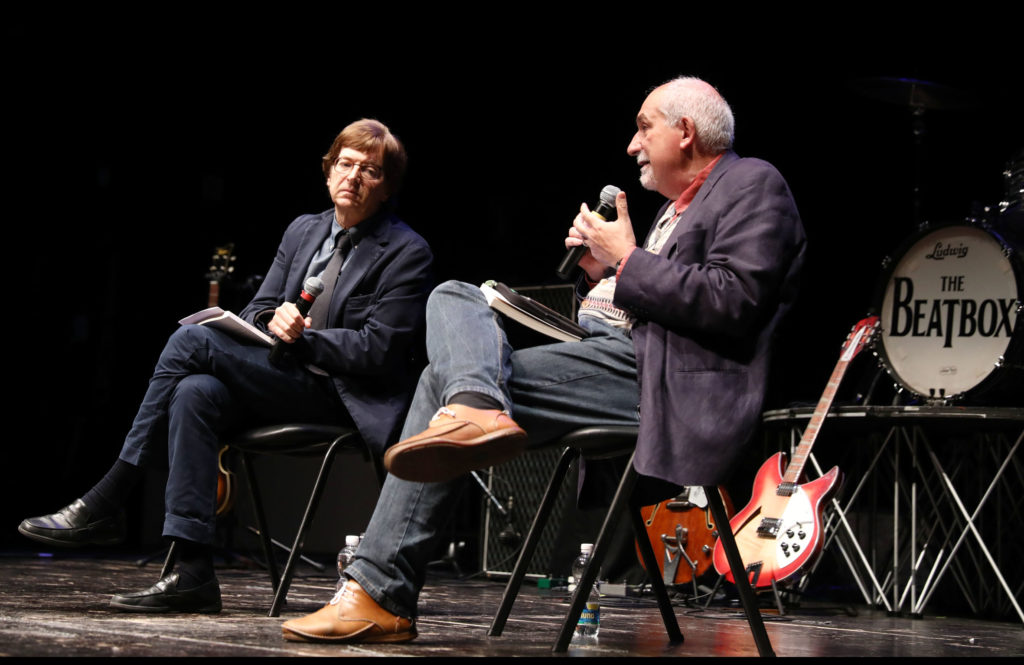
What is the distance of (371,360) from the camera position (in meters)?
2.71

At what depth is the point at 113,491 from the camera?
2494mm

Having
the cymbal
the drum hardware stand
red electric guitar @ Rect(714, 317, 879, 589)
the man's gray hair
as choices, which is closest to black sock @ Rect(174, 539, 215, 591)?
the man's gray hair

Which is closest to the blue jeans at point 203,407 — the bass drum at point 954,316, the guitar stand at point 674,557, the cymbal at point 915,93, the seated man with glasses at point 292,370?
the seated man with glasses at point 292,370

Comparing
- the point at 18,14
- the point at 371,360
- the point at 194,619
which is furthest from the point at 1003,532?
the point at 18,14

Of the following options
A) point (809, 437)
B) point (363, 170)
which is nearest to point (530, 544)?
point (363, 170)

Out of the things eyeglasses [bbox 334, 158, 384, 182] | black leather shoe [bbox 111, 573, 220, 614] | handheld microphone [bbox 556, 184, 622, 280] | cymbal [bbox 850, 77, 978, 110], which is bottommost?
black leather shoe [bbox 111, 573, 220, 614]

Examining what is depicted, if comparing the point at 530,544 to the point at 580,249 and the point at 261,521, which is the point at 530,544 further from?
the point at 261,521

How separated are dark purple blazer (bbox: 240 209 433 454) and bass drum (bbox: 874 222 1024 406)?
2029 mm

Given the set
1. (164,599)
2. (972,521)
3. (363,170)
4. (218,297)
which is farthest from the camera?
(218,297)

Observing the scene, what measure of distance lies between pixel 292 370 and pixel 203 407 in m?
0.24

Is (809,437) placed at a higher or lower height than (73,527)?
lower

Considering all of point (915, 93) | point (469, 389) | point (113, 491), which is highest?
point (915, 93)

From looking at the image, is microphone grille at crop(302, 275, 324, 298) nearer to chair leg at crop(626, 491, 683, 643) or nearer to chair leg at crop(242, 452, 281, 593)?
chair leg at crop(242, 452, 281, 593)

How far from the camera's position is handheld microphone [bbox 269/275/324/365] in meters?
2.64
